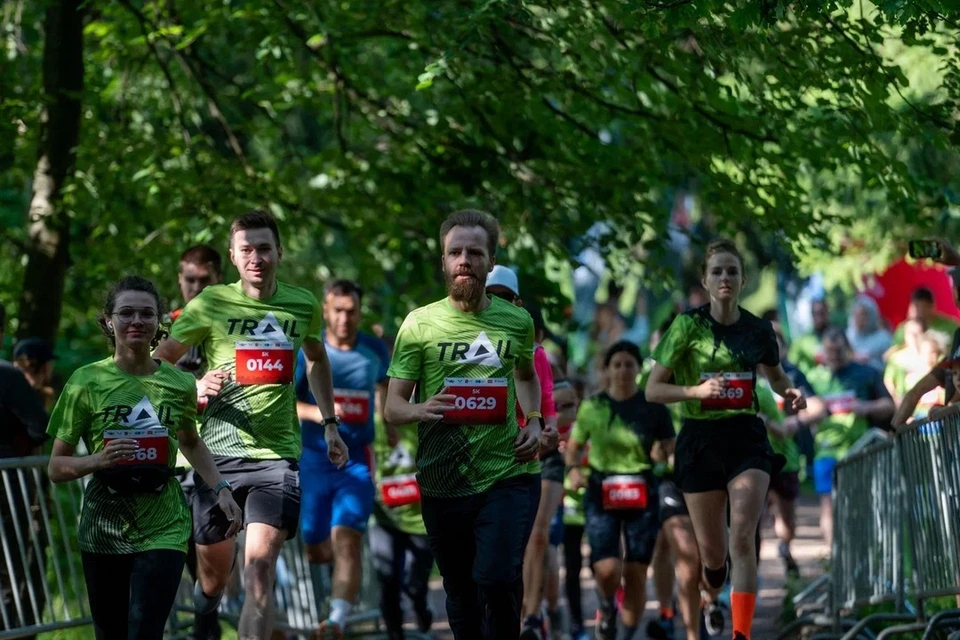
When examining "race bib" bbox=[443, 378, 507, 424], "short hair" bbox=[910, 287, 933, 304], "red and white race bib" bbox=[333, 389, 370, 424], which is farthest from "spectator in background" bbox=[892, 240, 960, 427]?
"short hair" bbox=[910, 287, 933, 304]

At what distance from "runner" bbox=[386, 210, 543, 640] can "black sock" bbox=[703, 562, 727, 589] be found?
2.26 meters

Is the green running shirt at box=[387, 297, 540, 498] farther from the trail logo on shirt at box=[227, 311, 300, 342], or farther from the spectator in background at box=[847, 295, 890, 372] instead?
the spectator in background at box=[847, 295, 890, 372]

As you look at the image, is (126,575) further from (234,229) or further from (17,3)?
(17,3)

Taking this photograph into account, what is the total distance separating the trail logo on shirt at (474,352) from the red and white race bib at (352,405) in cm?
322

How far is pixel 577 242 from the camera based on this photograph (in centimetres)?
1201

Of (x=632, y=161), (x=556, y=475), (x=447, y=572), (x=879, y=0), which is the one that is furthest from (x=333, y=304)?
(x=879, y=0)

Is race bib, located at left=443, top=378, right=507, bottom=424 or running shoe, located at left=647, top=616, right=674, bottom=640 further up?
race bib, located at left=443, top=378, right=507, bottom=424

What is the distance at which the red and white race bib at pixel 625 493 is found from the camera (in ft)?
34.8

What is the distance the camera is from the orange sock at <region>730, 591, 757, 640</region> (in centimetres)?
851

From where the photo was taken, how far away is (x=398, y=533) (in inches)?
430

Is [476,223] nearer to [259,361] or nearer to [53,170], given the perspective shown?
[259,361]

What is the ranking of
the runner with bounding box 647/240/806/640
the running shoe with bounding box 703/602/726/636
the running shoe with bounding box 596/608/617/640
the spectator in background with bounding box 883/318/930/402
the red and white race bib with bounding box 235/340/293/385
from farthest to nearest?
1. the spectator in background with bounding box 883/318/930/402
2. the running shoe with bounding box 596/608/617/640
3. the running shoe with bounding box 703/602/726/636
4. the runner with bounding box 647/240/806/640
5. the red and white race bib with bounding box 235/340/293/385

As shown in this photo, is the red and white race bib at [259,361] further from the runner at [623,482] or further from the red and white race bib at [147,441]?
the runner at [623,482]

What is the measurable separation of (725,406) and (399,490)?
2.88m
